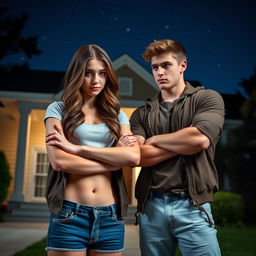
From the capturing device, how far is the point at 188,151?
2285mm

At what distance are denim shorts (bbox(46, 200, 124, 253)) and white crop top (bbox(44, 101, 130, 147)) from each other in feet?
1.41

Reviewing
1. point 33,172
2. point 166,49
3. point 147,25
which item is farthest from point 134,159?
point 147,25

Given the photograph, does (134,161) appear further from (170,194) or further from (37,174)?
(37,174)

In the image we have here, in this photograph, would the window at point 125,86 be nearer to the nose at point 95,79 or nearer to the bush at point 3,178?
the bush at point 3,178

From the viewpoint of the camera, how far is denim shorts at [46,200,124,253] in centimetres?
204

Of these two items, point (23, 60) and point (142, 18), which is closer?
point (23, 60)

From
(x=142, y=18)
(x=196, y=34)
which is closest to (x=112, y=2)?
(x=142, y=18)

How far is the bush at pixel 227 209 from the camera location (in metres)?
10.3

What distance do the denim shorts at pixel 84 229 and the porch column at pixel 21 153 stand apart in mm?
9502

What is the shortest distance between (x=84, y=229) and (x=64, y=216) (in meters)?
0.15

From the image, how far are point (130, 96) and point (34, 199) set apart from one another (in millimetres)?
5464

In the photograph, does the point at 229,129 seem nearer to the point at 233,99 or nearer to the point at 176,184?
the point at 233,99

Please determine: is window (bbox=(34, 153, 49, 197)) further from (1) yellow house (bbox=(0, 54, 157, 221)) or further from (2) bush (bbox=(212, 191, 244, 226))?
(2) bush (bbox=(212, 191, 244, 226))

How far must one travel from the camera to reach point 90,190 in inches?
84.3
